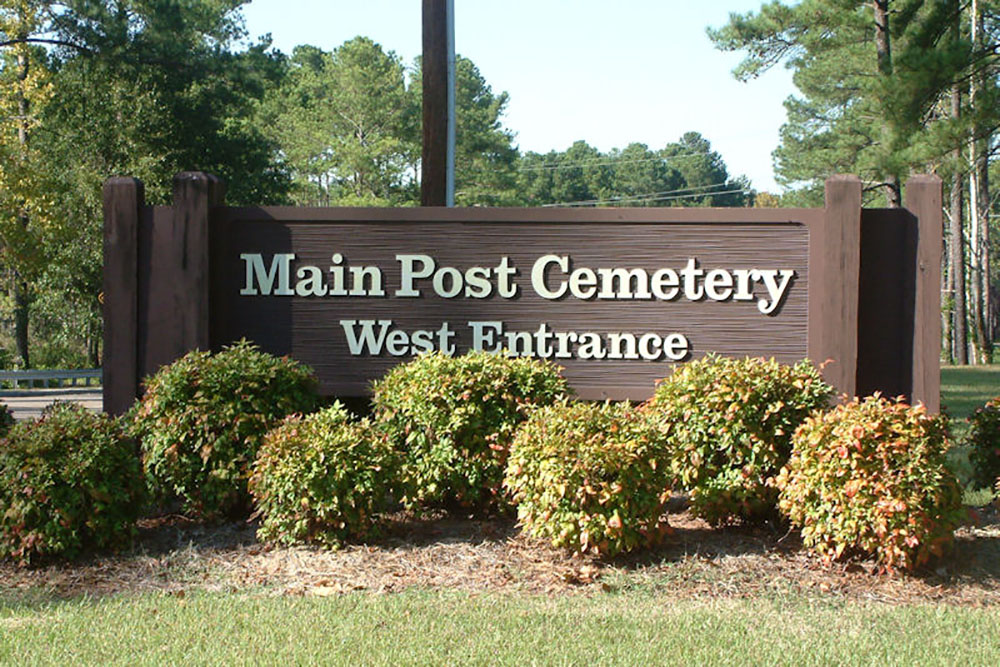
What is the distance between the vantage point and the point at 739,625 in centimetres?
491

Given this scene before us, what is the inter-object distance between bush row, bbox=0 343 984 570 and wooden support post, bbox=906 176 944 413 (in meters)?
0.48

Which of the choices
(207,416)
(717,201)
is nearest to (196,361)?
(207,416)

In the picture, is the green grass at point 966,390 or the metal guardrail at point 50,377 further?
the metal guardrail at point 50,377

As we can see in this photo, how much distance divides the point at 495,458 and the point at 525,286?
1.62 m

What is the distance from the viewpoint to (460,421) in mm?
6500

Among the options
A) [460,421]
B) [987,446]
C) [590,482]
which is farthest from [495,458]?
[987,446]

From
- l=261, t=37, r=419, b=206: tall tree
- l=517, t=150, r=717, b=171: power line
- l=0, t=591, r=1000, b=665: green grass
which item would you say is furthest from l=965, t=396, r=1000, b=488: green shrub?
l=517, t=150, r=717, b=171: power line

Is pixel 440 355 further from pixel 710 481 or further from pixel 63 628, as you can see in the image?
pixel 63 628

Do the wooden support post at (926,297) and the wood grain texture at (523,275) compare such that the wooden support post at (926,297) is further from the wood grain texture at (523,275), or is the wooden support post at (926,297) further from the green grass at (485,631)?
the green grass at (485,631)

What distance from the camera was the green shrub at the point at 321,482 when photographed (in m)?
6.07

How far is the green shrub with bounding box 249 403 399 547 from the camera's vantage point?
6066mm

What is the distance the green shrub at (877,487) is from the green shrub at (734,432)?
13.5 inches

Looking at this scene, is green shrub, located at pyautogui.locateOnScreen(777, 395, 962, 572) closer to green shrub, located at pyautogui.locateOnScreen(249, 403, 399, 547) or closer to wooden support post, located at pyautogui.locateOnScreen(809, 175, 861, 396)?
wooden support post, located at pyautogui.locateOnScreen(809, 175, 861, 396)

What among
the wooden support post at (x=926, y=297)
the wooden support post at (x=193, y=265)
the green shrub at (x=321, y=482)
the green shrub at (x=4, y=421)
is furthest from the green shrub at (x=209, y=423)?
the wooden support post at (x=926, y=297)
